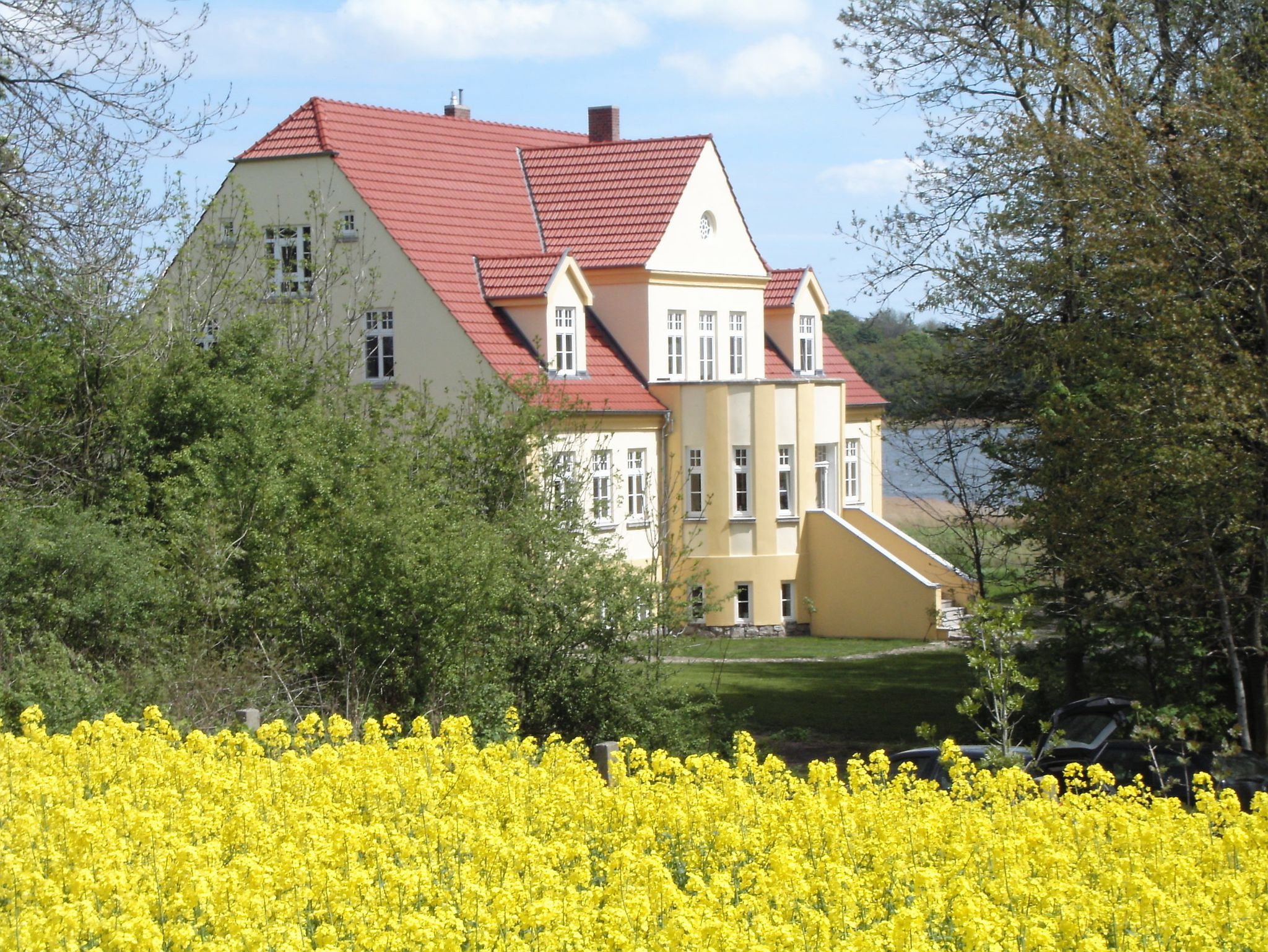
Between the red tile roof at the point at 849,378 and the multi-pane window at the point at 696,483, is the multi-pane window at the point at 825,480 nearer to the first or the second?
the red tile roof at the point at 849,378

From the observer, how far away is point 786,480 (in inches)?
1516

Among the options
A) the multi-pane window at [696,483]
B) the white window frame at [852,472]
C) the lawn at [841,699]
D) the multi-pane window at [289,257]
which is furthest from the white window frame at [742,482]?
the multi-pane window at [289,257]

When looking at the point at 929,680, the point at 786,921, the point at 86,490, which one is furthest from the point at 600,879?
the point at 929,680

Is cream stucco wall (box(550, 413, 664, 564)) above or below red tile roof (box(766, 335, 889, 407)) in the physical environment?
below

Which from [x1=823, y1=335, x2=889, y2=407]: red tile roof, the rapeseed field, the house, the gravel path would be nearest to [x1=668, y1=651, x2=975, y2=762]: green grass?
the gravel path

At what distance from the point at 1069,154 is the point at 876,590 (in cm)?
2144

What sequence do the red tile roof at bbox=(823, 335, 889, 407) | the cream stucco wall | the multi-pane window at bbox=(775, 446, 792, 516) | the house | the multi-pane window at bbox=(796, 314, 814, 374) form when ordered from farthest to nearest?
the red tile roof at bbox=(823, 335, 889, 407), the multi-pane window at bbox=(796, 314, 814, 374), the multi-pane window at bbox=(775, 446, 792, 516), the cream stucco wall, the house

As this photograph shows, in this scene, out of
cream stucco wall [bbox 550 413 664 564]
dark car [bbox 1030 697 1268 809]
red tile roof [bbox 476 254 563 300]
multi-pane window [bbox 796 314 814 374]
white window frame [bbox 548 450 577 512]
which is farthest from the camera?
multi-pane window [bbox 796 314 814 374]

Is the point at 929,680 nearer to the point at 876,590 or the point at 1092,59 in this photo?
the point at 876,590

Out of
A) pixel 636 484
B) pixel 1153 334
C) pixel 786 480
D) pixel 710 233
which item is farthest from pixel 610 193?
pixel 1153 334

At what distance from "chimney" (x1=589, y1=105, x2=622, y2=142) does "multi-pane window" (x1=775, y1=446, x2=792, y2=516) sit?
10.6 m

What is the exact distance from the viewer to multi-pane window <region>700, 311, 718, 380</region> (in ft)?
124

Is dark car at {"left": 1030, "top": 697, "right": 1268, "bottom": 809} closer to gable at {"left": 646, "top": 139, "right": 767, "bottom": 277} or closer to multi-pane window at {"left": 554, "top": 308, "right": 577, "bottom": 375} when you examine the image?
multi-pane window at {"left": 554, "top": 308, "right": 577, "bottom": 375}

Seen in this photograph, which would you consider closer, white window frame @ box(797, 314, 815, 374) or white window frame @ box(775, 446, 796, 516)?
white window frame @ box(775, 446, 796, 516)
